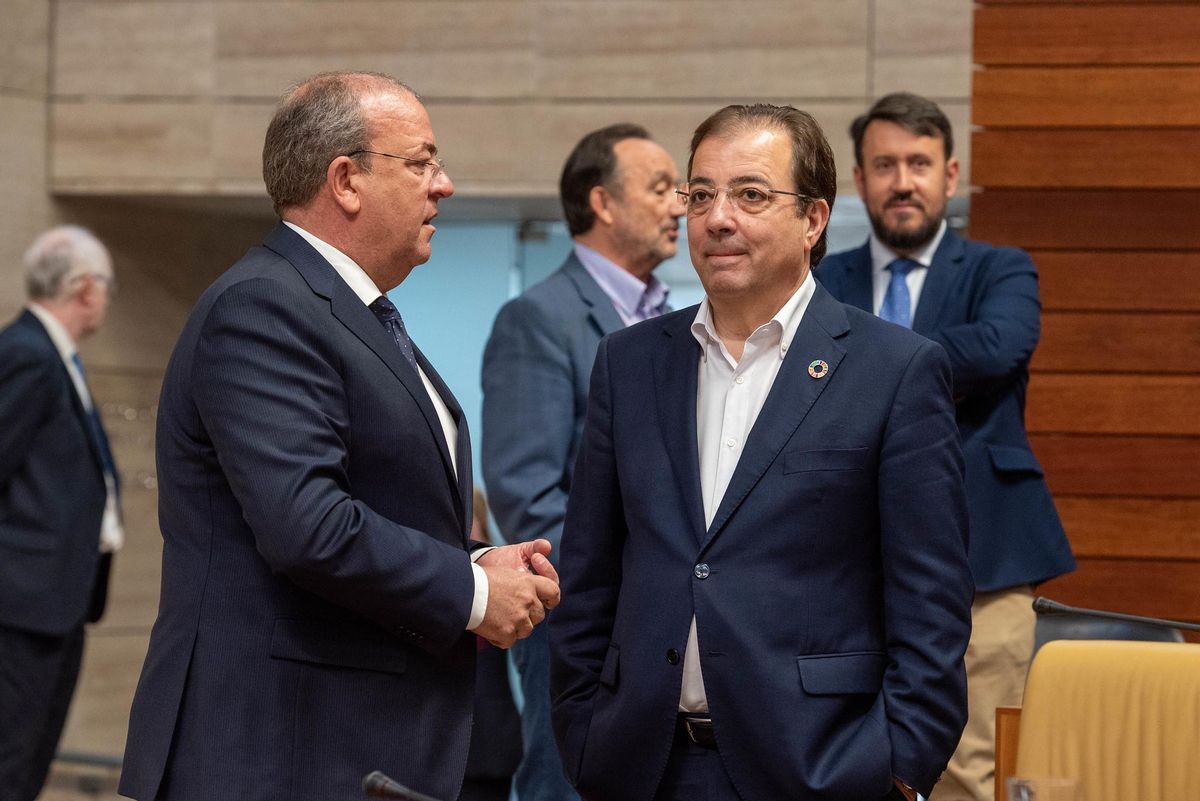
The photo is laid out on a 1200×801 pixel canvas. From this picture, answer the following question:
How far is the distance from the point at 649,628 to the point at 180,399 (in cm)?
76

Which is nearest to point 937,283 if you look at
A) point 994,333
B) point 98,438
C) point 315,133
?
point 994,333

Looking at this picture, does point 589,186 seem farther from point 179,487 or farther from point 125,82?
point 125,82

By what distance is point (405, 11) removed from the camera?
6.17m

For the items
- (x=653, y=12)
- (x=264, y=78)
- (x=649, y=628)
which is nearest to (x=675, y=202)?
(x=649, y=628)

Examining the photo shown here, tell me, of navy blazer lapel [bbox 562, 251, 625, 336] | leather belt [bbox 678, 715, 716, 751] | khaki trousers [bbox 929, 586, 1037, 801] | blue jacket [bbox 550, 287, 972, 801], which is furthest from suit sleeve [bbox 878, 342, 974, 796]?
navy blazer lapel [bbox 562, 251, 625, 336]

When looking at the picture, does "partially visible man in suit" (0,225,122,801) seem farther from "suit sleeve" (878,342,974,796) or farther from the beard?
"suit sleeve" (878,342,974,796)

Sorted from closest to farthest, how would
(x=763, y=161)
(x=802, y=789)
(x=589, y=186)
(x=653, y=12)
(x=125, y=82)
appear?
(x=802, y=789)
(x=763, y=161)
(x=589, y=186)
(x=653, y=12)
(x=125, y=82)

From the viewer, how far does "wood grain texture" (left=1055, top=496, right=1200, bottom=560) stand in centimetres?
402

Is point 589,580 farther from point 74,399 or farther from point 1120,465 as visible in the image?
point 74,399

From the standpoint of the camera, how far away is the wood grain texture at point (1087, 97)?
4.08 meters

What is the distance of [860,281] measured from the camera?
3480 mm

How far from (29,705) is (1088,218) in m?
3.30

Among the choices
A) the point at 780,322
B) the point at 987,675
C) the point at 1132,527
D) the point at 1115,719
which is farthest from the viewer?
the point at 1132,527

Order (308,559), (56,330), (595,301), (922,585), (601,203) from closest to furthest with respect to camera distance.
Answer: (308,559), (922,585), (595,301), (601,203), (56,330)
